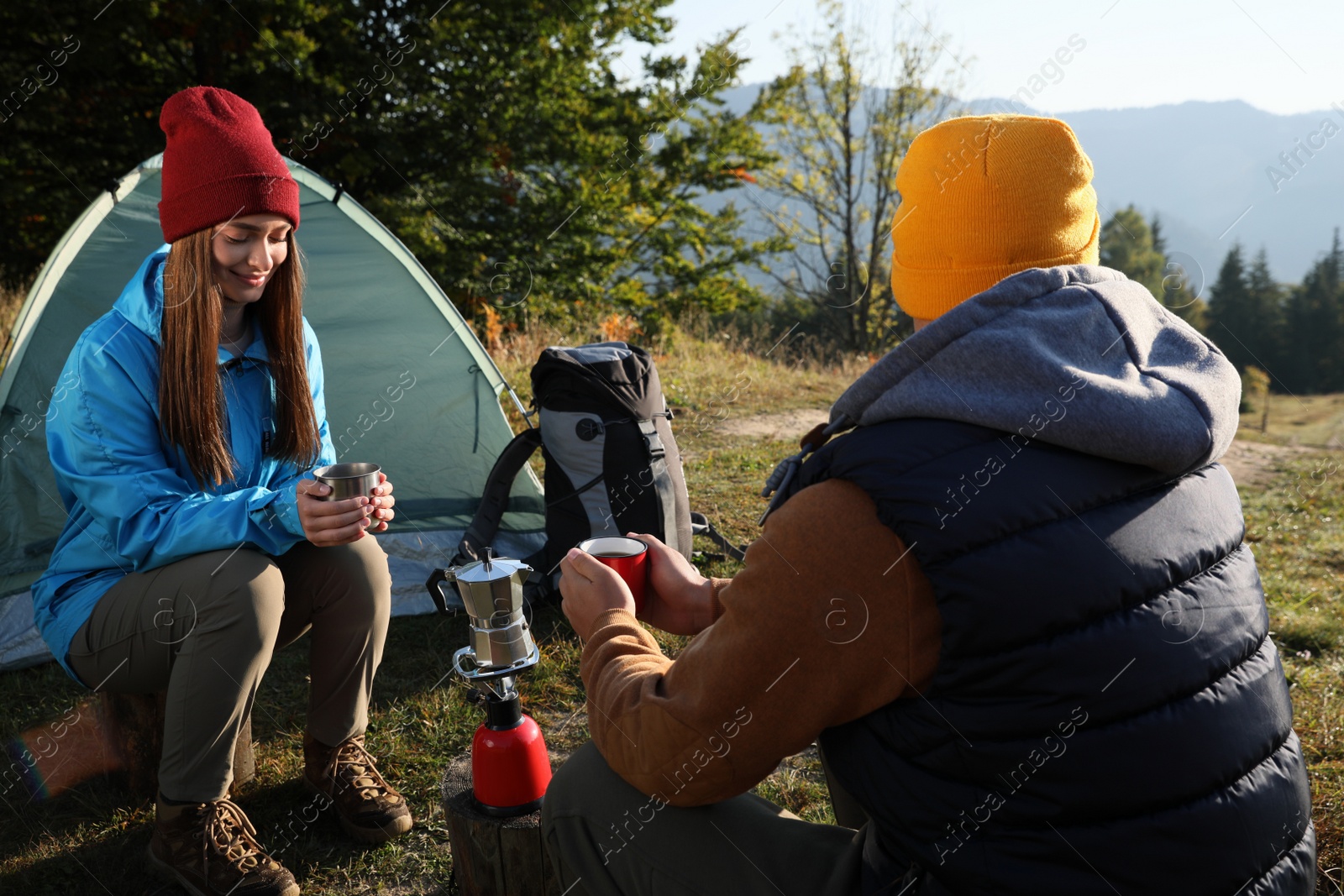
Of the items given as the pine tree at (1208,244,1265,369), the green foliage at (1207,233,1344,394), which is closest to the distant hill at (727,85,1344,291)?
the pine tree at (1208,244,1265,369)

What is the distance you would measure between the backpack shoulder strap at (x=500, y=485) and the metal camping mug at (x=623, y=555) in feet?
6.54

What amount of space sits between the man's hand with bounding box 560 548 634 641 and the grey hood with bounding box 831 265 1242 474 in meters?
0.47

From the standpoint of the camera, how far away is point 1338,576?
4094 millimetres

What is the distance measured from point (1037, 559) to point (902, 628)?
163mm

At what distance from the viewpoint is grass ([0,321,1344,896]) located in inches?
82.4

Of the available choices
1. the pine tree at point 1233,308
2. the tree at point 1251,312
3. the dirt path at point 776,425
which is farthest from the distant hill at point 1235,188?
the dirt path at point 776,425

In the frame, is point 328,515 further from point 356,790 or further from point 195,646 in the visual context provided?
point 356,790

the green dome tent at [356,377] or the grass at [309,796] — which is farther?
the green dome tent at [356,377]

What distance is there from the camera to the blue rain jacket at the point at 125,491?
1.92m

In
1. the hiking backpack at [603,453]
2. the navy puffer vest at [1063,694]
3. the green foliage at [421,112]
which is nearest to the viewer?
the navy puffer vest at [1063,694]

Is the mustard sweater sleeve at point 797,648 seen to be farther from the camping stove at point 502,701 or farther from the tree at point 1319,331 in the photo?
the tree at point 1319,331

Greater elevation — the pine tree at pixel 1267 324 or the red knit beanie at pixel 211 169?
the red knit beanie at pixel 211 169

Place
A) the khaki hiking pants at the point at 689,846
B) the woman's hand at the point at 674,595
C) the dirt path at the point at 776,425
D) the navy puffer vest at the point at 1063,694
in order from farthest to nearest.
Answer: the dirt path at the point at 776,425 → the woman's hand at the point at 674,595 → the khaki hiking pants at the point at 689,846 → the navy puffer vest at the point at 1063,694

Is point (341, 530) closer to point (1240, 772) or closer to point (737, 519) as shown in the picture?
point (1240, 772)
